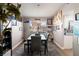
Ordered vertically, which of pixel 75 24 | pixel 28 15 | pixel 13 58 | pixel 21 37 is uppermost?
pixel 28 15

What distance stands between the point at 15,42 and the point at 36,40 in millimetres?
783

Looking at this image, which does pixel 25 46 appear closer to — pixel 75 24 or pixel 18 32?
pixel 18 32

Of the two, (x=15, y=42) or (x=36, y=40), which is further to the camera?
(x=36, y=40)

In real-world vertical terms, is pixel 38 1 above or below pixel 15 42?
above

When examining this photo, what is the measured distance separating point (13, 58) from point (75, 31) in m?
1.56

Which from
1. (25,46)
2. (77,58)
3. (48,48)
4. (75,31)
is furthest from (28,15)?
(77,58)

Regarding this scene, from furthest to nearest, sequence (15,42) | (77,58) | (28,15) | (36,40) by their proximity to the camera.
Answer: (36,40), (15,42), (28,15), (77,58)

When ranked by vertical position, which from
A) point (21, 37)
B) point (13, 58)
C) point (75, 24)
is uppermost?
point (75, 24)

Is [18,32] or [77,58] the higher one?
[18,32]

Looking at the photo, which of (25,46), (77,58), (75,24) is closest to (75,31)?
(75,24)

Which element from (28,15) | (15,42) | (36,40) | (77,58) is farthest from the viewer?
(36,40)

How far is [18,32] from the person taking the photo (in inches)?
124

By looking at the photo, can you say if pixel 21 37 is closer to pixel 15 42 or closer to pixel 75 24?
pixel 15 42

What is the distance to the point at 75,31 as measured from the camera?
3000mm
